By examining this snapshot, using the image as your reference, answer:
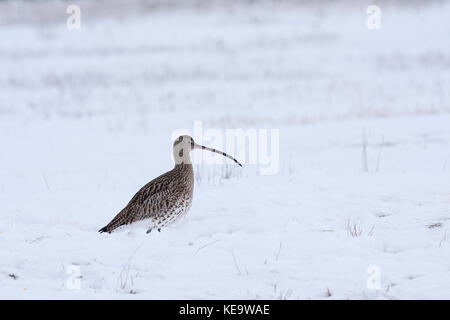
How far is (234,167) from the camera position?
33.7 feet

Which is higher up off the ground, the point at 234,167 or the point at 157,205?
the point at 157,205

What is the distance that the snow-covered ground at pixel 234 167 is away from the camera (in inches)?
216

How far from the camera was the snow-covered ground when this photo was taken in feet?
18.0

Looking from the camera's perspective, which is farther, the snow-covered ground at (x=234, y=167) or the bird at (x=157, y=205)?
the bird at (x=157, y=205)

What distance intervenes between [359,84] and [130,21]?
16.9 meters

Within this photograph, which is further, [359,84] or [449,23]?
[449,23]

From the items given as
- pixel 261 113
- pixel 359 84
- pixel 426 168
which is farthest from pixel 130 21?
pixel 426 168

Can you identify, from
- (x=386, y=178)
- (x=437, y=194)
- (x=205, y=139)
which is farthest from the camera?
(x=205, y=139)

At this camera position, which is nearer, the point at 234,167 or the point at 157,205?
the point at 157,205

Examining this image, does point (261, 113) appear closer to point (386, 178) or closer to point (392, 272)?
point (386, 178)

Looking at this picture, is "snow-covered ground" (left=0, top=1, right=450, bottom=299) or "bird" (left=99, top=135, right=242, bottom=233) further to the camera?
"bird" (left=99, top=135, right=242, bottom=233)

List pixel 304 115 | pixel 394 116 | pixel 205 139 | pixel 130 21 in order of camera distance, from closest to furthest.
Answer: pixel 205 139 → pixel 394 116 → pixel 304 115 → pixel 130 21

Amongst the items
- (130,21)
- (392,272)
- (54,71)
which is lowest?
(392,272)

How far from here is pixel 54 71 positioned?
2338 cm
